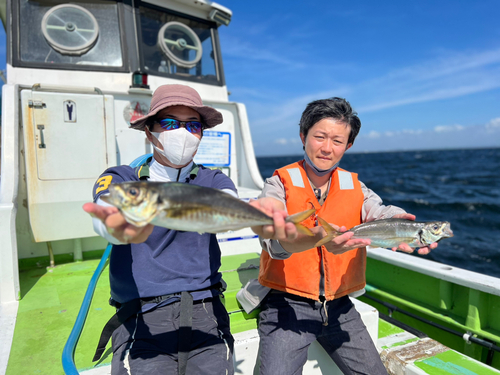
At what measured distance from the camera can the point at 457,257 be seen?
10289 millimetres

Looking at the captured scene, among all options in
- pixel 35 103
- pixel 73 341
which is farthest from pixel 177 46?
pixel 73 341

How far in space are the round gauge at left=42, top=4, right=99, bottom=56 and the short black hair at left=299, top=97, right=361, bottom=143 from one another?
4.31 metres

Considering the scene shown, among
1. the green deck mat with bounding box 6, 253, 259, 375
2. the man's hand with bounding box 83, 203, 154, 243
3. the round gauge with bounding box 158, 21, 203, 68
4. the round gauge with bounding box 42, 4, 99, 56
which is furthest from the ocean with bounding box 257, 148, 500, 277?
the round gauge with bounding box 42, 4, 99, 56

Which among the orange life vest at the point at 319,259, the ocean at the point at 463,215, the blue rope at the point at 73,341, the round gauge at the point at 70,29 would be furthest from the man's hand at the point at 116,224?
the ocean at the point at 463,215

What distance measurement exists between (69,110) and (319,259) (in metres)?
3.71

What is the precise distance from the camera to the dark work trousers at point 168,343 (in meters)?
2.04

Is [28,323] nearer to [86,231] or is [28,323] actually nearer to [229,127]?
[86,231]

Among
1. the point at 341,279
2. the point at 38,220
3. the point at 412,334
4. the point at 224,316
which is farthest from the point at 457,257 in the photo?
the point at 38,220

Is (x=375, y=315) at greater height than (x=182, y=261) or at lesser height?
lesser

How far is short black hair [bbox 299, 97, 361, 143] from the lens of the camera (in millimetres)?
2717

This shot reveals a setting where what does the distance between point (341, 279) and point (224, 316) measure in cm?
105

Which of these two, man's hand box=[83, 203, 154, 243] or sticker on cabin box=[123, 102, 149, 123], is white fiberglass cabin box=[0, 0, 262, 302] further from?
man's hand box=[83, 203, 154, 243]

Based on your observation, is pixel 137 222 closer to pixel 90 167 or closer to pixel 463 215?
pixel 90 167

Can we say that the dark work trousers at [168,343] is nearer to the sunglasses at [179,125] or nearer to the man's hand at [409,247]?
the sunglasses at [179,125]
